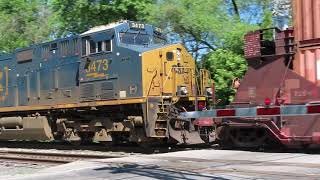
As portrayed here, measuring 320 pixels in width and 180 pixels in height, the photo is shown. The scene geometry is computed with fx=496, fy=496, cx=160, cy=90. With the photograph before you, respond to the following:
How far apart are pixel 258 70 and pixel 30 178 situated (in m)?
6.24

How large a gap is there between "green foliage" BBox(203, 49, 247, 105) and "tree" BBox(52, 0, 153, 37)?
495cm

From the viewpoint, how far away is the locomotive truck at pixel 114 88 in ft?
45.2

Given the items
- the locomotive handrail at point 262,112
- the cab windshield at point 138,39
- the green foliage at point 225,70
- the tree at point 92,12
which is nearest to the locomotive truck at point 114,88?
the cab windshield at point 138,39

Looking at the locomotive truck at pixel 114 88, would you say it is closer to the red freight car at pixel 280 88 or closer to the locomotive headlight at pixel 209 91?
the locomotive headlight at pixel 209 91

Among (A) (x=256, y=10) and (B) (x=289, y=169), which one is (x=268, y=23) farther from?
(B) (x=289, y=169)

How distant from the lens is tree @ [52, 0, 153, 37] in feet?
70.9

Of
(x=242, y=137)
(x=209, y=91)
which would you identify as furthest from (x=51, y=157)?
(x=242, y=137)

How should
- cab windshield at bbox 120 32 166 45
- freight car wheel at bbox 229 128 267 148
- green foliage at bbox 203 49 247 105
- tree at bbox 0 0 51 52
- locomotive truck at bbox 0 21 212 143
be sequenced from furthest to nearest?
1. tree at bbox 0 0 51 52
2. green foliage at bbox 203 49 247 105
3. cab windshield at bbox 120 32 166 45
4. locomotive truck at bbox 0 21 212 143
5. freight car wheel at bbox 229 128 267 148

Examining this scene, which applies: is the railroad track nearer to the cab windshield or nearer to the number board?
the cab windshield

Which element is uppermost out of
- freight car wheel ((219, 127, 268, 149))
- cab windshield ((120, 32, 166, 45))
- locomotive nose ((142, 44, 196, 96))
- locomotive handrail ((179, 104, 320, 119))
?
cab windshield ((120, 32, 166, 45))

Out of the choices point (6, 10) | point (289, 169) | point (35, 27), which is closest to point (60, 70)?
point (289, 169)

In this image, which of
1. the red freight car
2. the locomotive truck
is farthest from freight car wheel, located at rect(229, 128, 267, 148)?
the locomotive truck

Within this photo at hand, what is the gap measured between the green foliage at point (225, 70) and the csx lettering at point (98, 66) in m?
4.51

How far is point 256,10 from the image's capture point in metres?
20.4
